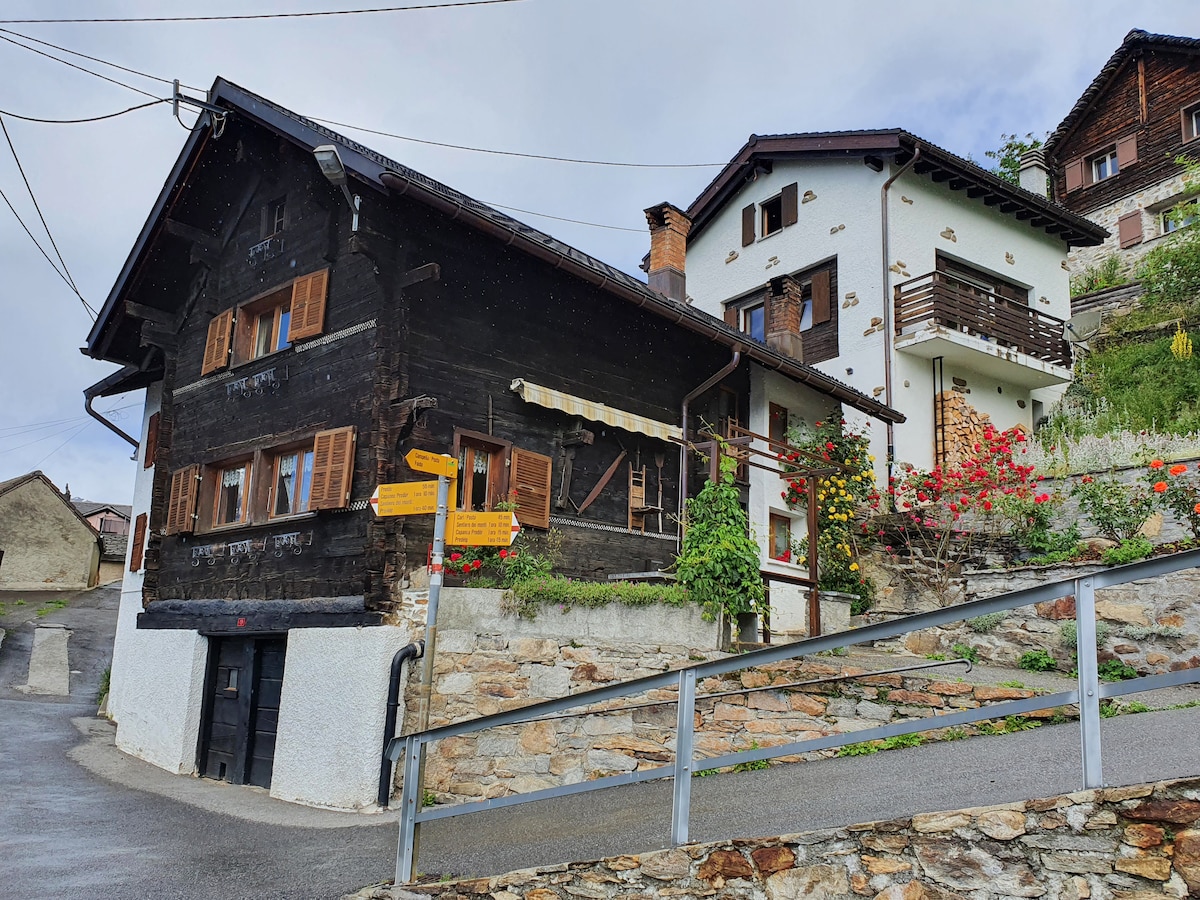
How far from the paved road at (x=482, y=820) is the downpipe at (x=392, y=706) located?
340 mm

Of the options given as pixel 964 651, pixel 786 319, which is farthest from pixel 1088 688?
pixel 786 319

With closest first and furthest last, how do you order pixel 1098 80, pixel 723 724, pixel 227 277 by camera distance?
pixel 723 724, pixel 227 277, pixel 1098 80

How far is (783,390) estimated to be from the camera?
661 inches

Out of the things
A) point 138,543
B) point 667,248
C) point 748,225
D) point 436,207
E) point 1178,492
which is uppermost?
point 748,225

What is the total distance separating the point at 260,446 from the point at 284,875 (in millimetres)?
6684

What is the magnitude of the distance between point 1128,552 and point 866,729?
8.61 metres

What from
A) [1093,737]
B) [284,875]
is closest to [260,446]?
[284,875]

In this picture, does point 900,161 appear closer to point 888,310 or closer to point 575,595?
point 888,310

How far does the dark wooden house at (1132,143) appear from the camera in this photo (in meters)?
27.5

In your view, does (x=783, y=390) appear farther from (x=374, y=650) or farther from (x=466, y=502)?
(x=374, y=650)

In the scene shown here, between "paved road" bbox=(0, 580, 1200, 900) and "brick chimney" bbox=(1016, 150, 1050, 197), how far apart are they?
20.8 metres

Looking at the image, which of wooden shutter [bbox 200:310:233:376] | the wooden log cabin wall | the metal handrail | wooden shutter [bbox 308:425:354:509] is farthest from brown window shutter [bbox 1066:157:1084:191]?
the metal handrail

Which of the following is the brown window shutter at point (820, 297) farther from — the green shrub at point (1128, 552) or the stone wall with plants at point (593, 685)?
the stone wall with plants at point (593, 685)

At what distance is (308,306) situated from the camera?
1279 centimetres
